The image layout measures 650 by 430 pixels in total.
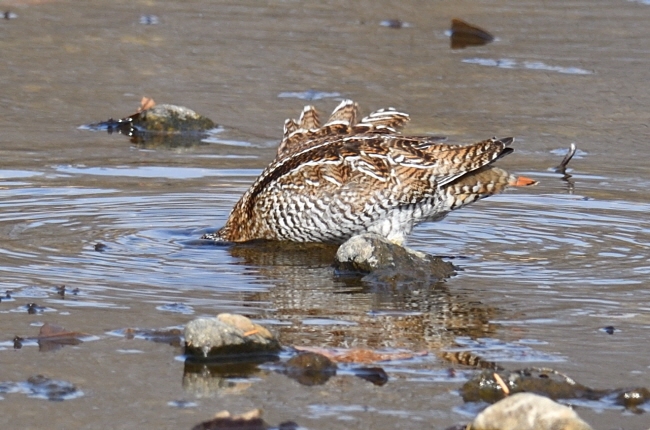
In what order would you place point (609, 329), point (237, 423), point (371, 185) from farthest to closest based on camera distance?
point (371, 185) < point (609, 329) < point (237, 423)

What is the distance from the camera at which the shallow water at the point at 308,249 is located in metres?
5.23

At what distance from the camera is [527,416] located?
451 centimetres

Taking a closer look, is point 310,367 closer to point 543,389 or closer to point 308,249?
point 543,389

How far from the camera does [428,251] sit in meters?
8.19

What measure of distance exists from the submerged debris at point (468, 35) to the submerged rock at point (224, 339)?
8.98 metres

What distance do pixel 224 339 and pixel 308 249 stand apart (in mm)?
2843

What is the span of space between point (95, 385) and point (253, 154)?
576cm

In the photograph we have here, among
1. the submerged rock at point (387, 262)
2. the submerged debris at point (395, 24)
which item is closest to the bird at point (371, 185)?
the submerged rock at point (387, 262)

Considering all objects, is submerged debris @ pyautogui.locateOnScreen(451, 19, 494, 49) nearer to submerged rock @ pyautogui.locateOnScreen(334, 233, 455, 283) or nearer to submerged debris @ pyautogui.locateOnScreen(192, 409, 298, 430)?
submerged rock @ pyautogui.locateOnScreen(334, 233, 455, 283)

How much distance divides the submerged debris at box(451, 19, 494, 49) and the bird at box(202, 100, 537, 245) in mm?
6051

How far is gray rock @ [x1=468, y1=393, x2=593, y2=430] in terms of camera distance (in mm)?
4477

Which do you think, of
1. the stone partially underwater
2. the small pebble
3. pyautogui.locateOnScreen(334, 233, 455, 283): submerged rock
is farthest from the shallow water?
the stone partially underwater

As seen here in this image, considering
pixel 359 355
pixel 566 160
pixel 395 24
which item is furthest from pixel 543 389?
pixel 395 24

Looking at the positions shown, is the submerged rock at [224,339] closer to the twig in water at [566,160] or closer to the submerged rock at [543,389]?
the submerged rock at [543,389]
